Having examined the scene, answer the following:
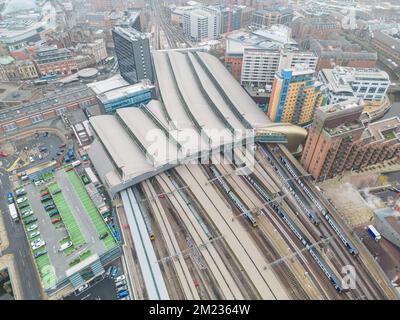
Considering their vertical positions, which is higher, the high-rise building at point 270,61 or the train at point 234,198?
the high-rise building at point 270,61

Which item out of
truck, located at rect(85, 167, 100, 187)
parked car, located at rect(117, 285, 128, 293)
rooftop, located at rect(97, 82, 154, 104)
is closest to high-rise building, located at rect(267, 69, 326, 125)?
rooftop, located at rect(97, 82, 154, 104)

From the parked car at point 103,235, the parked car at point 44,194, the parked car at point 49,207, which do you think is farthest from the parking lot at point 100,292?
the parked car at point 44,194

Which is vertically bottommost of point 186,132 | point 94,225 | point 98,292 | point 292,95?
point 98,292

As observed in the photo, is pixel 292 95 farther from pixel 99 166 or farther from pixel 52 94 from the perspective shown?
pixel 52 94

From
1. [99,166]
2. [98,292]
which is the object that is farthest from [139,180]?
[98,292]

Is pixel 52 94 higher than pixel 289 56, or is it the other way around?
pixel 289 56

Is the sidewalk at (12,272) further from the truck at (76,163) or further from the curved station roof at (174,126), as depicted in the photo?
the truck at (76,163)

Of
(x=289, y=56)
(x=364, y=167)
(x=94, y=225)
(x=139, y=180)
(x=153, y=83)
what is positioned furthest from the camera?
(x=153, y=83)

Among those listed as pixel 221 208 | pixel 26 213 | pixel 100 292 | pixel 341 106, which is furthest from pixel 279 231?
pixel 26 213
